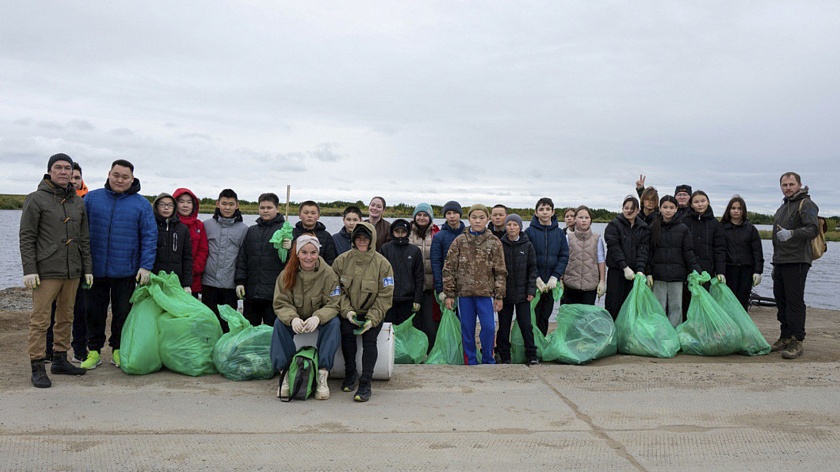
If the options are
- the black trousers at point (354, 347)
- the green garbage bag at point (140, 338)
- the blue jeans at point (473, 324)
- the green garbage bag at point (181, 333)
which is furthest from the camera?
the blue jeans at point (473, 324)

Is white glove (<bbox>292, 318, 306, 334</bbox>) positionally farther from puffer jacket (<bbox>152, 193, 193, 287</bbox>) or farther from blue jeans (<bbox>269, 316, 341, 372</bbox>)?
puffer jacket (<bbox>152, 193, 193, 287</bbox>)

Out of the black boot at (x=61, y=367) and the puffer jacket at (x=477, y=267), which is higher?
the puffer jacket at (x=477, y=267)

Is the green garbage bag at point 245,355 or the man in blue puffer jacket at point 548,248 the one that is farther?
the man in blue puffer jacket at point 548,248

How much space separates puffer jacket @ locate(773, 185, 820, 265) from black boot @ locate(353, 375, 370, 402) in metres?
4.46

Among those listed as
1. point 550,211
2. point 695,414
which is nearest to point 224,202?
point 550,211

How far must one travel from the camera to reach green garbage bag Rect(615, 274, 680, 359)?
552 centimetres

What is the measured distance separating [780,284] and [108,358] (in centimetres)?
693

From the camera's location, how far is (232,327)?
4.77 metres

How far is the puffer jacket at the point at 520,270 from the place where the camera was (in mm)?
5434

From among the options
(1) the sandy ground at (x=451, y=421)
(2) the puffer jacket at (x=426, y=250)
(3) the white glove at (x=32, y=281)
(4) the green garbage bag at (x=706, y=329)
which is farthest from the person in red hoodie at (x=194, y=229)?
(4) the green garbage bag at (x=706, y=329)

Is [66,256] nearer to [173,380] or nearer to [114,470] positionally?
[173,380]

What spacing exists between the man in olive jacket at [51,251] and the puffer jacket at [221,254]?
1160 mm

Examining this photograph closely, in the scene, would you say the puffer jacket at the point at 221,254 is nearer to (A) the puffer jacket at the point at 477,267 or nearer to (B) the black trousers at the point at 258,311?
(B) the black trousers at the point at 258,311

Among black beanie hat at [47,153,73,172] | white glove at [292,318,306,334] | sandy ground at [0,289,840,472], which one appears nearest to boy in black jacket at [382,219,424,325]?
sandy ground at [0,289,840,472]
